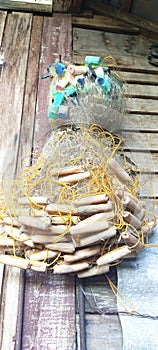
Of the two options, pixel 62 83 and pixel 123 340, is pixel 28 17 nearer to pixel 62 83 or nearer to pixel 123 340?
pixel 62 83

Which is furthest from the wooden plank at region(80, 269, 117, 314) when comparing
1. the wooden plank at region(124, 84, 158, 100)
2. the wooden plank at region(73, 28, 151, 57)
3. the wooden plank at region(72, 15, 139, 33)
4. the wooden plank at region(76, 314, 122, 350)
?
the wooden plank at region(72, 15, 139, 33)

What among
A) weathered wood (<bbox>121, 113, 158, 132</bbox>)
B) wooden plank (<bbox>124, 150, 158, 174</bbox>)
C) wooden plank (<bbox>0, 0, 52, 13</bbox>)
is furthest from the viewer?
wooden plank (<bbox>0, 0, 52, 13</bbox>)

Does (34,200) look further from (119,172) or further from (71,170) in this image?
(119,172)

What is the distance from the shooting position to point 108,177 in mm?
1021

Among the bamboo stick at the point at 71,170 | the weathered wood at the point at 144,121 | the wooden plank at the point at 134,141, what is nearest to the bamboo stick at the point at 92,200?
the bamboo stick at the point at 71,170

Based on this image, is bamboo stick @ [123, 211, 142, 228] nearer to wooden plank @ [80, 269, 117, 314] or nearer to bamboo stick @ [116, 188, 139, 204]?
bamboo stick @ [116, 188, 139, 204]

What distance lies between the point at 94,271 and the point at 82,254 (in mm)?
67

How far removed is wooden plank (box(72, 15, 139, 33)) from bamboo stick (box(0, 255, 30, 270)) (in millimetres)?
1371

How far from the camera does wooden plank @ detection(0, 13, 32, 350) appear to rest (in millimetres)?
967

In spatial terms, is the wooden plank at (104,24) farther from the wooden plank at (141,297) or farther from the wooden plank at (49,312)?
the wooden plank at (49,312)

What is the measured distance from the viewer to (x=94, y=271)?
0.97 m

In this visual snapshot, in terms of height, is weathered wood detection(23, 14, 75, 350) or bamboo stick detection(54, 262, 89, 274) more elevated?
bamboo stick detection(54, 262, 89, 274)

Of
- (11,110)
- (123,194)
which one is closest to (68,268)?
(123,194)

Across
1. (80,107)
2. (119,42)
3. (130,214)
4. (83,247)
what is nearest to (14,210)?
(83,247)
